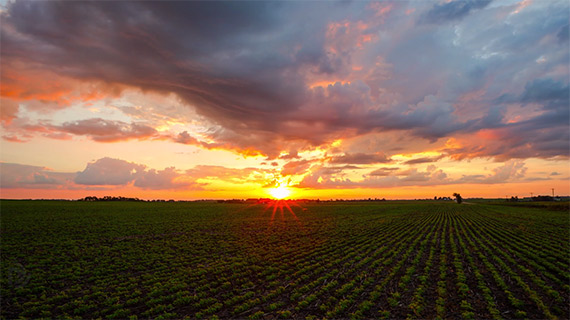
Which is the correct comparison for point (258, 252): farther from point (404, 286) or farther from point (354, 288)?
point (404, 286)

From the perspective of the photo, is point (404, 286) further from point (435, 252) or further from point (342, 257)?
point (435, 252)

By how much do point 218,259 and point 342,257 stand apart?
34.7ft

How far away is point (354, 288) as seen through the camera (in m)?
15.2

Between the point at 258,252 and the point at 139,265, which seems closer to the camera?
the point at 139,265

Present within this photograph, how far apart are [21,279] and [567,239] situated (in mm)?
52264

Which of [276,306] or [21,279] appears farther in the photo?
[21,279]

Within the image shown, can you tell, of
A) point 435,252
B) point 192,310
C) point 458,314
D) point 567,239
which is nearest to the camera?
point 458,314

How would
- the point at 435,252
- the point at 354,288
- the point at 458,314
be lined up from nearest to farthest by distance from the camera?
the point at 458,314 < the point at 354,288 < the point at 435,252

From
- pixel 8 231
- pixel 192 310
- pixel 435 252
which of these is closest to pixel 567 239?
pixel 435 252

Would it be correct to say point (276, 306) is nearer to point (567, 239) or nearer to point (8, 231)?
point (567, 239)

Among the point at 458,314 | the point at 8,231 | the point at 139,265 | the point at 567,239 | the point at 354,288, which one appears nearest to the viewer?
the point at 458,314

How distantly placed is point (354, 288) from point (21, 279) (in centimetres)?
2091

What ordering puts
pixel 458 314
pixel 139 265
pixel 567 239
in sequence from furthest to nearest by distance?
pixel 567 239, pixel 139 265, pixel 458 314

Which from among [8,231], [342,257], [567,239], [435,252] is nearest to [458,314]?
[342,257]
